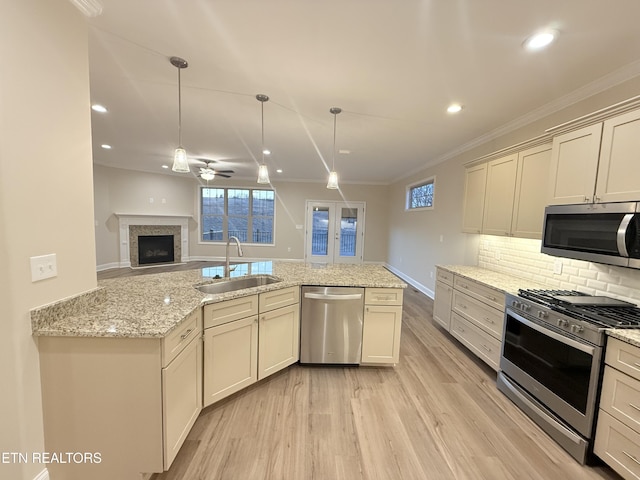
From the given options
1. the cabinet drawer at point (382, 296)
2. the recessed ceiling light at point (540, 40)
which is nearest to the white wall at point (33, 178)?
the cabinet drawer at point (382, 296)

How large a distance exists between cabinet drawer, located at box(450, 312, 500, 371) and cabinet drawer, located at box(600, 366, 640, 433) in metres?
0.91

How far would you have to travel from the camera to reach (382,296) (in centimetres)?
256

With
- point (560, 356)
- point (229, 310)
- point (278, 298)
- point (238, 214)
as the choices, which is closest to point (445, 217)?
point (560, 356)

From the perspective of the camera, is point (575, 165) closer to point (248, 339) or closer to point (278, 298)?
point (278, 298)

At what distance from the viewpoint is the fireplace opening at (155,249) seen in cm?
705

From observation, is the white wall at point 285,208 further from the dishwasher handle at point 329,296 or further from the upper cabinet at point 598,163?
the upper cabinet at point 598,163

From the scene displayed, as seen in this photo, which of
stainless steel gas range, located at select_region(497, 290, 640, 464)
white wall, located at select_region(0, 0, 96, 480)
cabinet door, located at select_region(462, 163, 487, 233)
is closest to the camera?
white wall, located at select_region(0, 0, 96, 480)

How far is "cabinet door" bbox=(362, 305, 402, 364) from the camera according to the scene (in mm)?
2574

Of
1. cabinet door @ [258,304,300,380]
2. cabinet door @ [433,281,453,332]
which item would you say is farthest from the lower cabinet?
cabinet door @ [433,281,453,332]

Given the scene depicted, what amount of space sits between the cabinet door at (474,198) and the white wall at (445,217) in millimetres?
451

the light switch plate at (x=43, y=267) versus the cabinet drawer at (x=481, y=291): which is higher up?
the light switch plate at (x=43, y=267)

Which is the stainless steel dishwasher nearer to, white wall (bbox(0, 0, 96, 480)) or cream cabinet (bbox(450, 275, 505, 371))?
cream cabinet (bbox(450, 275, 505, 371))

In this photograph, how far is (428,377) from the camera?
2.56m

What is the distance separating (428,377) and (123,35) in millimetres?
3780
